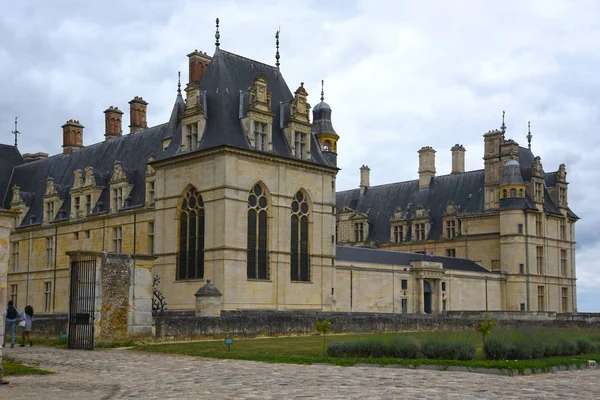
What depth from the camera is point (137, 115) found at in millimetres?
50656

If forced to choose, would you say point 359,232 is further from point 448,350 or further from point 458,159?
point 448,350

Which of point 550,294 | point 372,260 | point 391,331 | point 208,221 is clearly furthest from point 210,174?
point 550,294

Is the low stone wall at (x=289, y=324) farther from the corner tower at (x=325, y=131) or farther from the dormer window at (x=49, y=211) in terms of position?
the dormer window at (x=49, y=211)

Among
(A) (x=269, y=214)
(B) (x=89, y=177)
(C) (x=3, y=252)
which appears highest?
(B) (x=89, y=177)

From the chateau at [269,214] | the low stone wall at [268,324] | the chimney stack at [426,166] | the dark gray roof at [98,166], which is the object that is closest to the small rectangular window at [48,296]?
the chateau at [269,214]

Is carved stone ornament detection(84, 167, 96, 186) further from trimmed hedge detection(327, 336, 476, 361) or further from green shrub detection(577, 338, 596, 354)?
green shrub detection(577, 338, 596, 354)

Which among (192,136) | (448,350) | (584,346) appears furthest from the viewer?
(192,136)

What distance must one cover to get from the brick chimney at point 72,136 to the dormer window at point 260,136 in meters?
21.7

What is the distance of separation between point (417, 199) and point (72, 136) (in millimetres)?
27731

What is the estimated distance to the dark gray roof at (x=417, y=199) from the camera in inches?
2411

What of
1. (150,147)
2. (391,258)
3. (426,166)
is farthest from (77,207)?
(426,166)

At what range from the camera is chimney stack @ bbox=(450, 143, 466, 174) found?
64.9 meters

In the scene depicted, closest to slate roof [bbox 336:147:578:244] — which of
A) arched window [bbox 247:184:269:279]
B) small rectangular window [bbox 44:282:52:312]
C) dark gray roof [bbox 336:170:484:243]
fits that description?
dark gray roof [bbox 336:170:484:243]

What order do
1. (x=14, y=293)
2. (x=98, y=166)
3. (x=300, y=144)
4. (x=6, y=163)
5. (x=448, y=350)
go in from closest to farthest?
(x=448, y=350) < (x=300, y=144) < (x=98, y=166) < (x=14, y=293) < (x=6, y=163)
